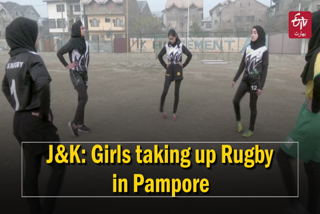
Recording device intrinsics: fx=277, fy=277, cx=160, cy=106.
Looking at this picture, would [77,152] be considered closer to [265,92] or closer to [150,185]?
[150,185]

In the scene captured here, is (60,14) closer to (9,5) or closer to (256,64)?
(9,5)

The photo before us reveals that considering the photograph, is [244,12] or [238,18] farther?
[238,18]

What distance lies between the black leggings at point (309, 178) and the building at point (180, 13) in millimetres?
57638

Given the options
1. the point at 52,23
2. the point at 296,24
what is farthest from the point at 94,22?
the point at 296,24

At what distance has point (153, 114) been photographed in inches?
258

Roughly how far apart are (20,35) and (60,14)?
62.5 m

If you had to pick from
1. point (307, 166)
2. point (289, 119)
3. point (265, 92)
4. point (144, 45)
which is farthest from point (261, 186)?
point (144, 45)

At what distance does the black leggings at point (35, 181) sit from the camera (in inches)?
103

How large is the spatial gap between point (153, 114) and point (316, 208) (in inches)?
170

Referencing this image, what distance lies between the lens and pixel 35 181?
265cm

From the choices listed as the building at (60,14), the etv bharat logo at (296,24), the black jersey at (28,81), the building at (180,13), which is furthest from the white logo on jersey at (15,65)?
the building at (60,14)

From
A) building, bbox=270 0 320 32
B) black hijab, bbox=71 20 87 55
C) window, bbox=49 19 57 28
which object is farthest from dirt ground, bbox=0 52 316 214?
window, bbox=49 19 57 28

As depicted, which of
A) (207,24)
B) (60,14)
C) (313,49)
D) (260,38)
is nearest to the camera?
(313,49)

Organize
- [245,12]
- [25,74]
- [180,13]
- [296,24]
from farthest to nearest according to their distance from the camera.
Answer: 1. [180,13]
2. [245,12]
3. [296,24]
4. [25,74]
